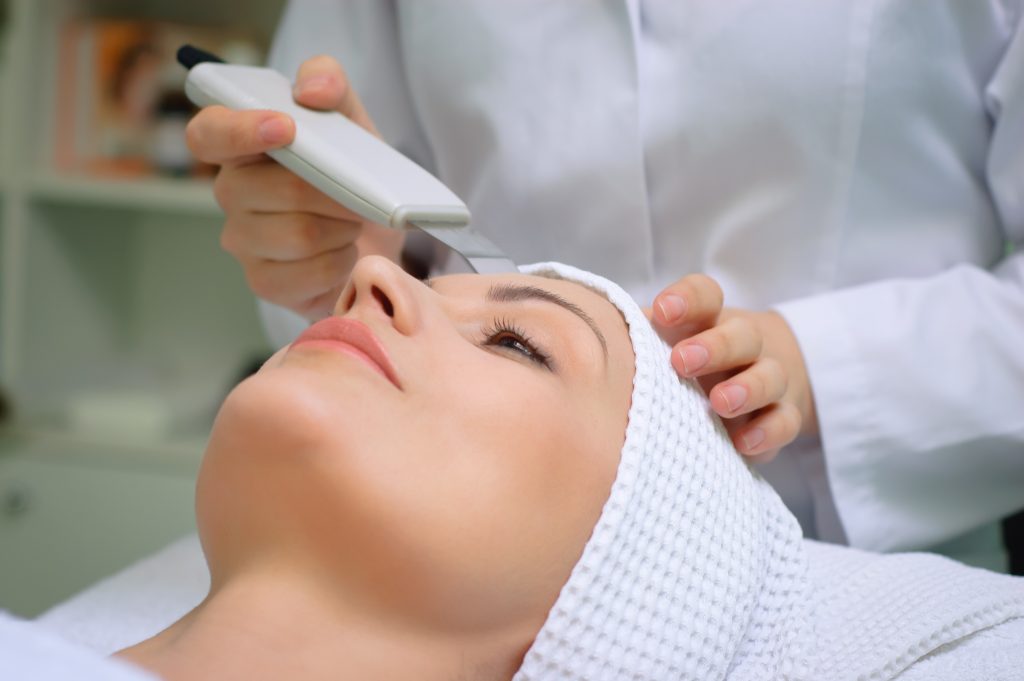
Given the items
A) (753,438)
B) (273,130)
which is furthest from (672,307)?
(273,130)

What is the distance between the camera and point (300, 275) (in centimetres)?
94

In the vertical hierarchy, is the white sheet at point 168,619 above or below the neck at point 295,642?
below

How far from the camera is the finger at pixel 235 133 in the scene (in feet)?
2.60

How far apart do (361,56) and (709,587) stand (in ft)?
2.38

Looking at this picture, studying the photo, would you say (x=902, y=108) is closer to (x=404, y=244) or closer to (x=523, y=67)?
(x=523, y=67)

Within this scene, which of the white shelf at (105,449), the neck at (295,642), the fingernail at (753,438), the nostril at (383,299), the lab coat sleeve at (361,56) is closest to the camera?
the neck at (295,642)

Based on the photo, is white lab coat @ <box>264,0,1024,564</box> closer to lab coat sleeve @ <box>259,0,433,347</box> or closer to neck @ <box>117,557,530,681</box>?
lab coat sleeve @ <box>259,0,433,347</box>

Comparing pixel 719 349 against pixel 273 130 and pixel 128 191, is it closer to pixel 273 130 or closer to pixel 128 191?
pixel 273 130

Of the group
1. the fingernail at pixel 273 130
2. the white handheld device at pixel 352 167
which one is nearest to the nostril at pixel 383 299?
the white handheld device at pixel 352 167

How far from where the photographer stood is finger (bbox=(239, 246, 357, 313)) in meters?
0.93

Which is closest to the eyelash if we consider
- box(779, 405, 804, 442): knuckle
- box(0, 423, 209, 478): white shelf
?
box(779, 405, 804, 442): knuckle

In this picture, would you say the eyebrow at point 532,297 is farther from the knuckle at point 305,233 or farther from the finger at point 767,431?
the knuckle at point 305,233

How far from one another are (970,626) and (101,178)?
5.75 ft

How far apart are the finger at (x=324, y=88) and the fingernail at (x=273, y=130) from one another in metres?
0.08
